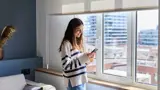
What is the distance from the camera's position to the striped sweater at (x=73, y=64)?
2527mm

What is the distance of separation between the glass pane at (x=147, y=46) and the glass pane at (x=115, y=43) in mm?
197

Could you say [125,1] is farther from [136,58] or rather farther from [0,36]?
[0,36]

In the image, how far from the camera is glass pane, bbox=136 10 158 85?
101 inches

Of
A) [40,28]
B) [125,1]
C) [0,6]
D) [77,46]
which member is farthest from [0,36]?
[125,1]

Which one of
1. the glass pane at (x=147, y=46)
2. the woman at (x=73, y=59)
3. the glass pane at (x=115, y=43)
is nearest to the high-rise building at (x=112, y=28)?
the glass pane at (x=115, y=43)

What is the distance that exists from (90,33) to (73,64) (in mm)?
895

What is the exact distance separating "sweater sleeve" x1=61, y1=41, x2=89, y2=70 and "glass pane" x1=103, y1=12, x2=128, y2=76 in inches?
23.6

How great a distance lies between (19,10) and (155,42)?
7.68 feet

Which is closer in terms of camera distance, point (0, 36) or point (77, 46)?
point (77, 46)

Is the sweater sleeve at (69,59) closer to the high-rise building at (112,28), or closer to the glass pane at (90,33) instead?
the high-rise building at (112,28)

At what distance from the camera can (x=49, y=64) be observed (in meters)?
4.02

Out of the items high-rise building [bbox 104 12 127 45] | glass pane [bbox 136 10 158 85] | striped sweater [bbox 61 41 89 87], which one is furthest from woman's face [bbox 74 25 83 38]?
glass pane [bbox 136 10 158 85]

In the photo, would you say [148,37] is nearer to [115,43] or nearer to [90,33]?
[115,43]

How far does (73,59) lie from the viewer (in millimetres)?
2557
